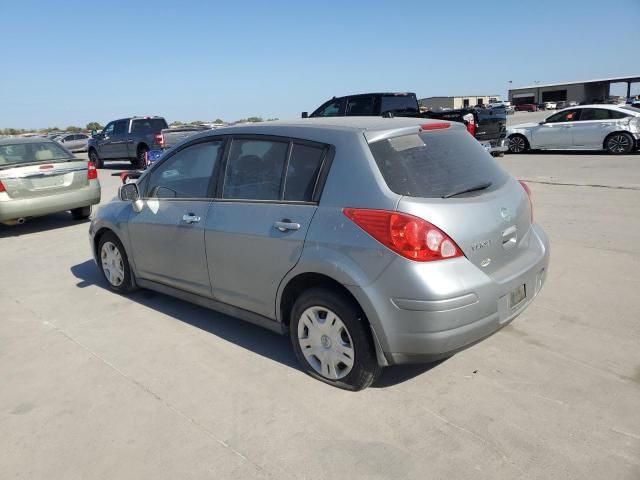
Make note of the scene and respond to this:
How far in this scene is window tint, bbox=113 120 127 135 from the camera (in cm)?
1908

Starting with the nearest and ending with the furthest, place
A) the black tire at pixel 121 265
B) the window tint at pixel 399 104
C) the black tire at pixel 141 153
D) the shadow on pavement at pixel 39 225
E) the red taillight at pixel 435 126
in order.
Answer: the red taillight at pixel 435 126, the black tire at pixel 121 265, the shadow on pavement at pixel 39 225, the window tint at pixel 399 104, the black tire at pixel 141 153

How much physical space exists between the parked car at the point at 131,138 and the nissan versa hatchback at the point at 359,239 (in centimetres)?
1453

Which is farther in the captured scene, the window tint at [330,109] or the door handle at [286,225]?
the window tint at [330,109]

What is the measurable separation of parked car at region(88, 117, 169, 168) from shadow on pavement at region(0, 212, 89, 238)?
782 centimetres

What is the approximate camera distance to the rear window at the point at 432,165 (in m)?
3.17

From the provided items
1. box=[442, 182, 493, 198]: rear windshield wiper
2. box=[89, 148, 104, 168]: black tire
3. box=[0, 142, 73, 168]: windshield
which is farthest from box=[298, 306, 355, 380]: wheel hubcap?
box=[89, 148, 104, 168]: black tire

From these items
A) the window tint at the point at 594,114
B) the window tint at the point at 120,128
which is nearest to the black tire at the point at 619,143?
the window tint at the point at 594,114

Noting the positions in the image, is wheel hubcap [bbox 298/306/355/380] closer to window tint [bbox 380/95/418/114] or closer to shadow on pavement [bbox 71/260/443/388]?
shadow on pavement [bbox 71/260/443/388]

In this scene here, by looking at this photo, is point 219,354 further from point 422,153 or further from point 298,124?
point 422,153

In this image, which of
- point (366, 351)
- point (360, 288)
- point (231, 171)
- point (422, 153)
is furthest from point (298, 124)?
point (366, 351)

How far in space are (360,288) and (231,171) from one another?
1.51 metres

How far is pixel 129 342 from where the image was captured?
14.1 feet

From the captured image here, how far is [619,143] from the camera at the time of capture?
1520 centimetres

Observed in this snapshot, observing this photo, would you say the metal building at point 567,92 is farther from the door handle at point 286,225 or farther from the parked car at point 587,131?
the door handle at point 286,225
